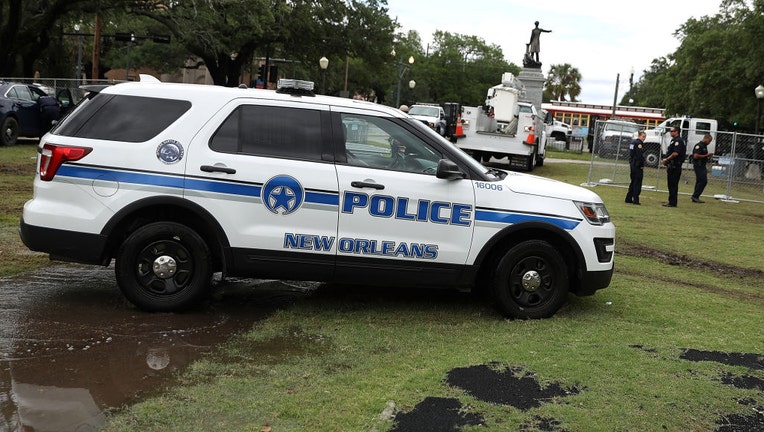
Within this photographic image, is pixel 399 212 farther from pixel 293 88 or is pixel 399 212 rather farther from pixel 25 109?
pixel 25 109

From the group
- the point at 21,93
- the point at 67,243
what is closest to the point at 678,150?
the point at 67,243

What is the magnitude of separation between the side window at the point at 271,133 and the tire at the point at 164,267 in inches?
30.4

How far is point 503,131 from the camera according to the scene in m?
25.2

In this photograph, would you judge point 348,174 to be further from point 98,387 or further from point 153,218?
point 98,387

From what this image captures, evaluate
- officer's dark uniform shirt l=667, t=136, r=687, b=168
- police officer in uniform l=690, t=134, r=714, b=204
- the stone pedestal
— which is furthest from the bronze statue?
officer's dark uniform shirt l=667, t=136, r=687, b=168

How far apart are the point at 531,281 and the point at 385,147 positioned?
5.35 ft

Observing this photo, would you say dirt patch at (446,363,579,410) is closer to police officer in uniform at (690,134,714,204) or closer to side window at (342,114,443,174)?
side window at (342,114,443,174)

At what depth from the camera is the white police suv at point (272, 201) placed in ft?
19.5

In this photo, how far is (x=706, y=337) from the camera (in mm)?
6070

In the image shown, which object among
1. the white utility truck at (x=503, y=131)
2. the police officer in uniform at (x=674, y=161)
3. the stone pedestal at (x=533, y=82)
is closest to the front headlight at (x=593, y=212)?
the police officer in uniform at (x=674, y=161)

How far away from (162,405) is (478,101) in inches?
3713

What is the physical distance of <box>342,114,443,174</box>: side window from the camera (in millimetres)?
6195

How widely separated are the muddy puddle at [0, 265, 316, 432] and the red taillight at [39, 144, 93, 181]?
1.08 metres

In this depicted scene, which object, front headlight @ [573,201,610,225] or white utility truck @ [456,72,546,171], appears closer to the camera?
front headlight @ [573,201,610,225]
